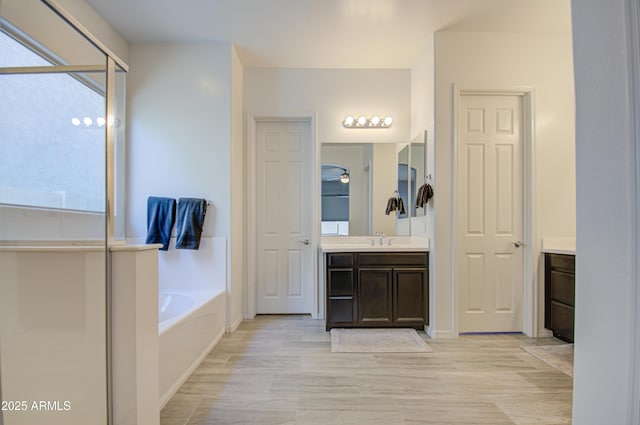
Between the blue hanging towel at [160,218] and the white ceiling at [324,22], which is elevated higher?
the white ceiling at [324,22]

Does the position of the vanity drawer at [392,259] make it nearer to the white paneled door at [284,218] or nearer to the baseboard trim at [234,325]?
the white paneled door at [284,218]

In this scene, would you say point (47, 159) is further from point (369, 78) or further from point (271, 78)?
point (369, 78)

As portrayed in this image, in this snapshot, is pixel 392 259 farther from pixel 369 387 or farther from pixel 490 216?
pixel 369 387

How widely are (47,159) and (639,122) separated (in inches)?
80.2

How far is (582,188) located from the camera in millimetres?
881

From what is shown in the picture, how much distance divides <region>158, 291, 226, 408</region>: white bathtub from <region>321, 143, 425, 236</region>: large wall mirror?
1.46m

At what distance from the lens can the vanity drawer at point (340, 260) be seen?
311cm

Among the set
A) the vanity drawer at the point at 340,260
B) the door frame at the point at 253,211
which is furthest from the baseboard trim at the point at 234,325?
the vanity drawer at the point at 340,260

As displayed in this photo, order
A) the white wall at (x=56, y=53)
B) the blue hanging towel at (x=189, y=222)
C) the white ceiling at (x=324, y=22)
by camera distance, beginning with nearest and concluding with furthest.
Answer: the white wall at (x=56, y=53) → the white ceiling at (x=324, y=22) → the blue hanging towel at (x=189, y=222)

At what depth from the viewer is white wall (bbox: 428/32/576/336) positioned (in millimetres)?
2943

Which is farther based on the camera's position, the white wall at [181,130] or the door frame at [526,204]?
the white wall at [181,130]

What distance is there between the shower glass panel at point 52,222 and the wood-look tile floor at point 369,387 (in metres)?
0.69

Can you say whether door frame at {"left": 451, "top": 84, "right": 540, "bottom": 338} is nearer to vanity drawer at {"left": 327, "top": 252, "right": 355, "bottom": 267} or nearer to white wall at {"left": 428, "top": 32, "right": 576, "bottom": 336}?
white wall at {"left": 428, "top": 32, "right": 576, "bottom": 336}

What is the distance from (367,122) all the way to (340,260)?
5.27 feet
